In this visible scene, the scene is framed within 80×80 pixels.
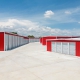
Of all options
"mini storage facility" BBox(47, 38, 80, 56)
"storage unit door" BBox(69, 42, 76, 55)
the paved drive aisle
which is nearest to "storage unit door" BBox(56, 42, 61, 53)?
"mini storage facility" BBox(47, 38, 80, 56)

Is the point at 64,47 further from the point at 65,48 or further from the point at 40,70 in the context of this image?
the point at 40,70

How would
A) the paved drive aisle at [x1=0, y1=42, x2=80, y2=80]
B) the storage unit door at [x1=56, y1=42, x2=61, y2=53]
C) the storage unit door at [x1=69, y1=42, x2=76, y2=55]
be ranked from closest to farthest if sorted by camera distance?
the paved drive aisle at [x1=0, y1=42, x2=80, y2=80]
the storage unit door at [x1=69, y1=42, x2=76, y2=55]
the storage unit door at [x1=56, y1=42, x2=61, y2=53]

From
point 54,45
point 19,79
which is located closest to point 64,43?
point 54,45

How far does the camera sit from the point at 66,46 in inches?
694

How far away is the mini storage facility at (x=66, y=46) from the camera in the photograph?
52.3ft

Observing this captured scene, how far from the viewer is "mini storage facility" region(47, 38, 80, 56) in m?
16.0

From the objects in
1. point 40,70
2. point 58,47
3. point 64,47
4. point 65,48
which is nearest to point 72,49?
point 65,48

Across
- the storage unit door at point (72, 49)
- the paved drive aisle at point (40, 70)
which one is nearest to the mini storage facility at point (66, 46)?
the storage unit door at point (72, 49)

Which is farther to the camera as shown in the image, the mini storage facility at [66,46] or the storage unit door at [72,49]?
the storage unit door at [72,49]

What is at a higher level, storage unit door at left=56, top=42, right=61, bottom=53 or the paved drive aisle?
storage unit door at left=56, top=42, right=61, bottom=53

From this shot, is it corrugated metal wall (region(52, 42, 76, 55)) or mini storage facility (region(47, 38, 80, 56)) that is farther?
corrugated metal wall (region(52, 42, 76, 55))

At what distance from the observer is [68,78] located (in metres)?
6.88

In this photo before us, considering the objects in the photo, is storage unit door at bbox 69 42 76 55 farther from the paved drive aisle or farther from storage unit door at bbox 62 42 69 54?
the paved drive aisle

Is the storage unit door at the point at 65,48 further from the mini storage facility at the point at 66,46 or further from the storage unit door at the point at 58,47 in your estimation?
the storage unit door at the point at 58,47
